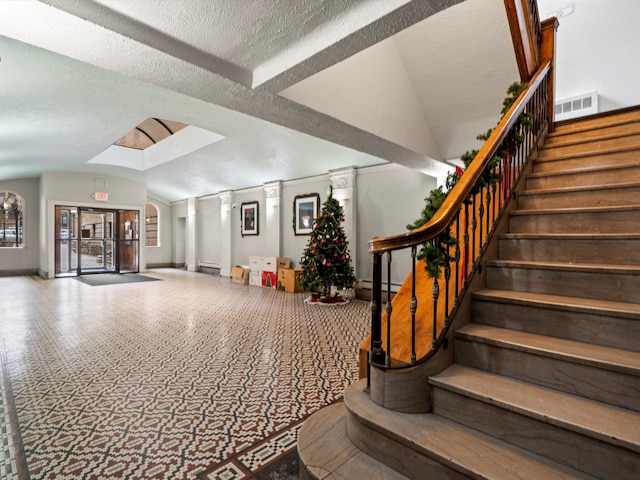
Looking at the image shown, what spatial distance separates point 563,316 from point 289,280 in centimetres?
602

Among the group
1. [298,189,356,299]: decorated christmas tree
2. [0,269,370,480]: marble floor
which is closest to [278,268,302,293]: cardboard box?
[298,189,356,299]: decorated christmas tree

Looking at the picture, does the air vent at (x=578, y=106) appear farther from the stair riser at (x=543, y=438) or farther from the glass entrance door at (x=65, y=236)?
the glass entrance door at (x=65, y=236)

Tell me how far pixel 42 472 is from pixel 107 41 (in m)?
2.46

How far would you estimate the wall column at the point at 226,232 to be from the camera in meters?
9.87

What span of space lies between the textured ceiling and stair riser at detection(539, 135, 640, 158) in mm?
1330

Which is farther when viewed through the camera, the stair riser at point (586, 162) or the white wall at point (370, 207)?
the white wall at point (370, 207)

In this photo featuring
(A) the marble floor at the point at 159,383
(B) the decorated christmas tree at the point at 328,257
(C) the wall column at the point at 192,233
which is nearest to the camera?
(A) the marble floor at the point at 159,383

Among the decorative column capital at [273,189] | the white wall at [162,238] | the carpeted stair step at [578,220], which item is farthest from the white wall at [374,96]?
the white wall at [162,238]

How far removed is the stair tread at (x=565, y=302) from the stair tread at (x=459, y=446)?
0.76m

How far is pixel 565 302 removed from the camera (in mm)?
1721

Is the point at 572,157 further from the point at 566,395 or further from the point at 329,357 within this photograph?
the point at 329,357

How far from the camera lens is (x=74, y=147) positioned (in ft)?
22.6

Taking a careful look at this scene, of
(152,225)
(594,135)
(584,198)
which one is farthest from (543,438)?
(152,225)

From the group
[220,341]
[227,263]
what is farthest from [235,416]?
[227,263]
